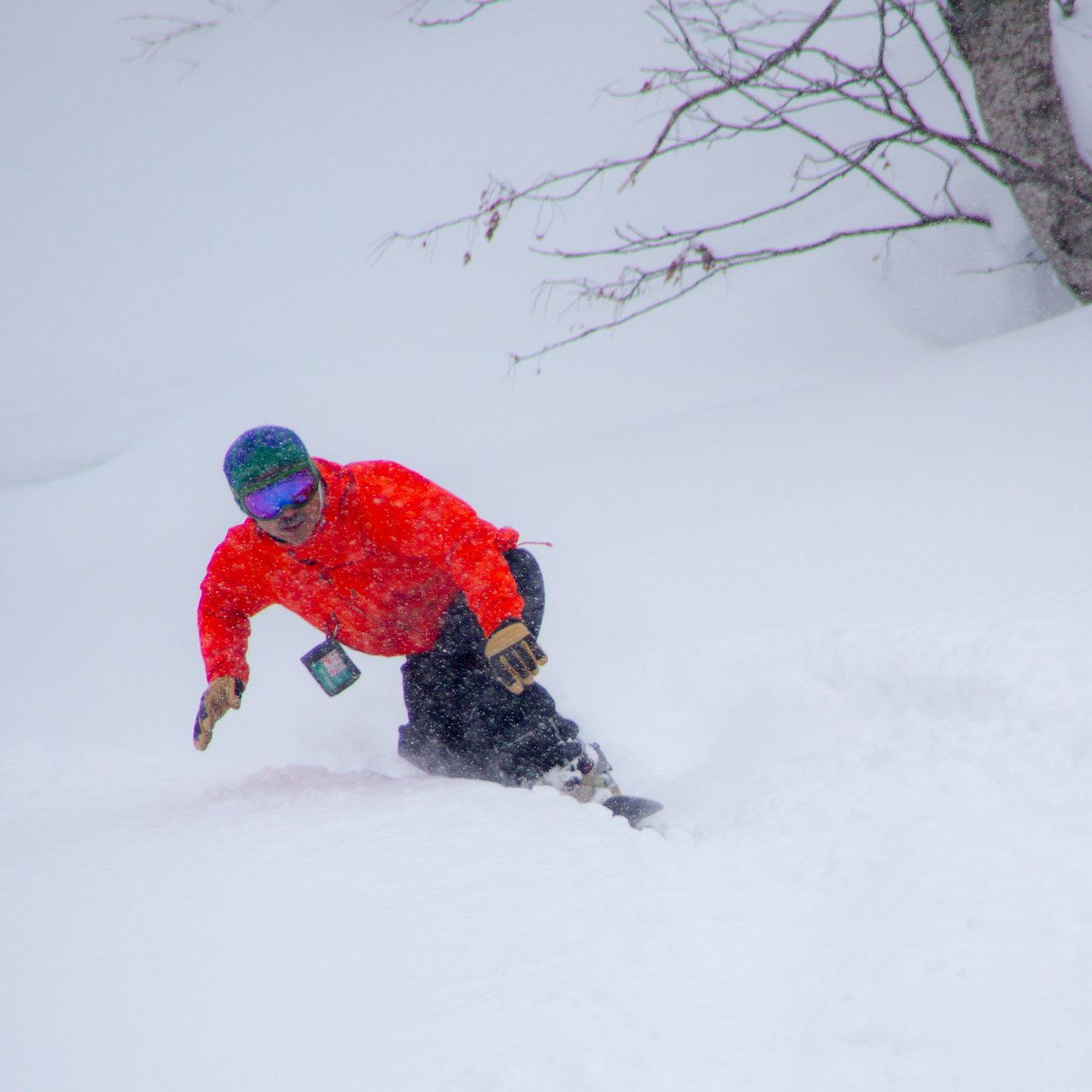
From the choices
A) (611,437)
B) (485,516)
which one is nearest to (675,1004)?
(485,516)

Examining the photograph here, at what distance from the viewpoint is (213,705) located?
2377 mm

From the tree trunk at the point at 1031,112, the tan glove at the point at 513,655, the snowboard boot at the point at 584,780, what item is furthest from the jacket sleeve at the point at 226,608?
the tree trunk at the point at 1031,112

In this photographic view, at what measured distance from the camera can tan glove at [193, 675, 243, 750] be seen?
2.36m

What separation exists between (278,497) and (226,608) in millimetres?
497

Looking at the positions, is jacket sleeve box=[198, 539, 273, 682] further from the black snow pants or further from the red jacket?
the black snow pants

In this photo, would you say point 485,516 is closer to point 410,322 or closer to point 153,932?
point 153,932

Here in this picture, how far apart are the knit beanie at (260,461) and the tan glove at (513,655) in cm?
62

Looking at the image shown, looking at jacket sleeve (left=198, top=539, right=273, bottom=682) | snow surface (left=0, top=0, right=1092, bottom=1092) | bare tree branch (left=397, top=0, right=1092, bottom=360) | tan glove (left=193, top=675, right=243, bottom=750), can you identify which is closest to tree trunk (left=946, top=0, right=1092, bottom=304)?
bare tree branch (left=397, top=0, right=1092, bottom=360)

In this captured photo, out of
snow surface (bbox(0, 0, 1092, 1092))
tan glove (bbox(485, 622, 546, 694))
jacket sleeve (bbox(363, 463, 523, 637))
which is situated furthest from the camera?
jacket sleeve (bbox(363, 463, 523, 637))

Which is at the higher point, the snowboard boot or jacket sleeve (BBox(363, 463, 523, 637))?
jacket sleeve (BBox(363, 463, 523, 637))

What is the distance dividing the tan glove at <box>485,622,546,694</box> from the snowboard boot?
0.41 metres

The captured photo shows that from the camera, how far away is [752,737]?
252 cm

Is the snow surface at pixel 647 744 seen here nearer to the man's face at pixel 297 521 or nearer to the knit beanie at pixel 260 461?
the man's face at pixel 297 521

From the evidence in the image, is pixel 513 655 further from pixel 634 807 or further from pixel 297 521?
pixel 297 521
